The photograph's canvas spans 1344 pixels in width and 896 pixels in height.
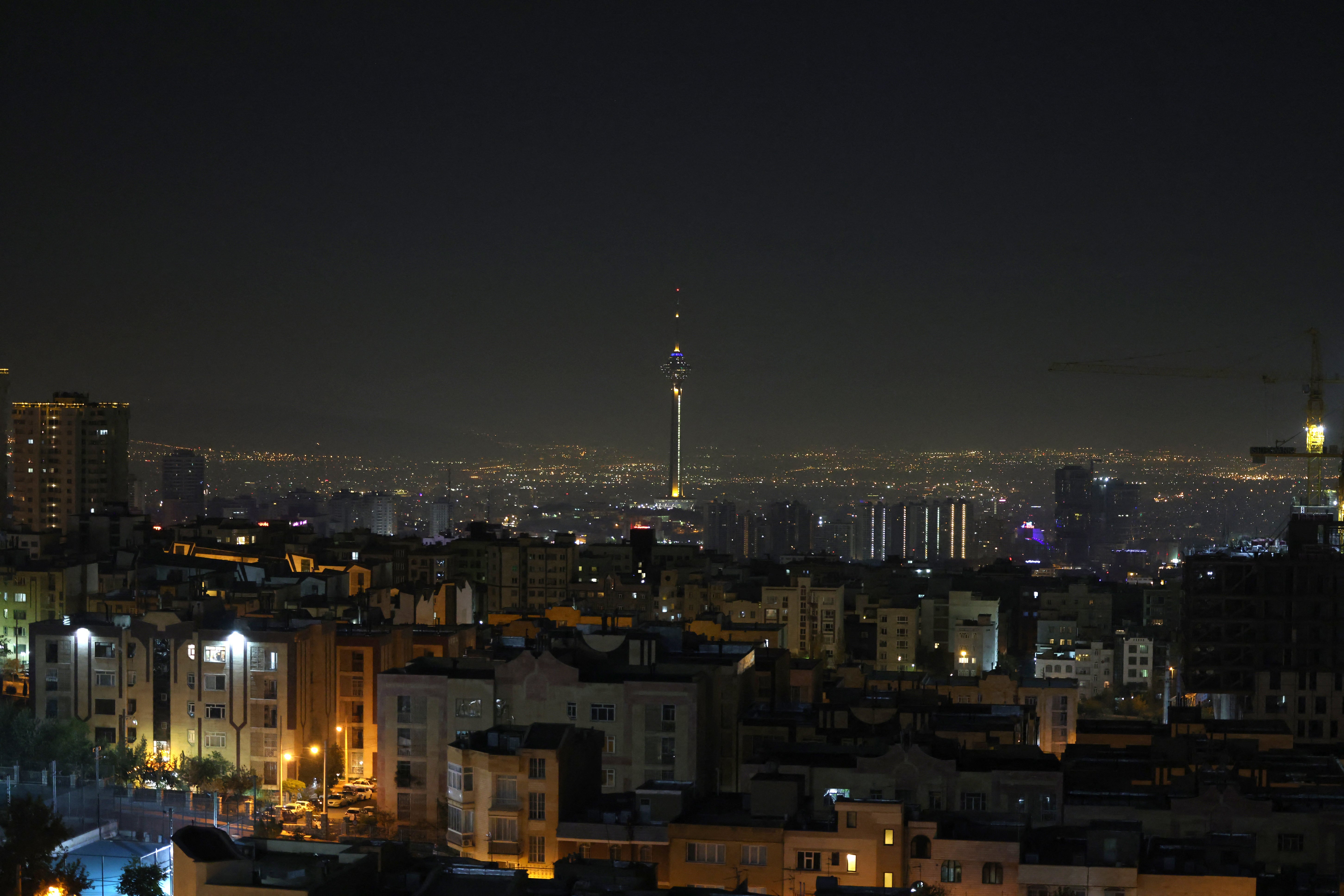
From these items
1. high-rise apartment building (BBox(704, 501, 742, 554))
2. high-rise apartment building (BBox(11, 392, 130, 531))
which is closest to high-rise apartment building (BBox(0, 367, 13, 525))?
high-rise apartment building (BBox(11, 392, 130, 531))

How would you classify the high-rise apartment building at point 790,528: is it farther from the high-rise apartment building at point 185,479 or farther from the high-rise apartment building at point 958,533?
the high-rise apartment building at point 185,479

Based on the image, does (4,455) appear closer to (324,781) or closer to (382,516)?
(382,516)

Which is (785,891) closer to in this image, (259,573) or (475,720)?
(475,720)

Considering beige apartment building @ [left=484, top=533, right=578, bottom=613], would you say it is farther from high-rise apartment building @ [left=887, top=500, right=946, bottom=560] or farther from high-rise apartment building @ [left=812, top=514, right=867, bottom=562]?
high-rise apartment building @ [left=887, top=500, right=946, bottom=560]

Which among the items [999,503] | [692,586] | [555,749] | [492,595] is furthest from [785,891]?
[999,503]

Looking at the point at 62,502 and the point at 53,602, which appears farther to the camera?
the point at 62,502

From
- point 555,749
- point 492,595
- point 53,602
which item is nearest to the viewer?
point 555,749
